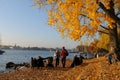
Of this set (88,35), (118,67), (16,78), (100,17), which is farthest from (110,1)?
(16,78)

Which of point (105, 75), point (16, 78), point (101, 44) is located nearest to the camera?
point (105, 75)

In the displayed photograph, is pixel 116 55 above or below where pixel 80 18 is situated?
below

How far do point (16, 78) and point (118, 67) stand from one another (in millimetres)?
8803

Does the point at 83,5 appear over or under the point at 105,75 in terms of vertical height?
over

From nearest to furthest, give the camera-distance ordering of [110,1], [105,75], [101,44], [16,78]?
[105,75]
[110,1]
[16,78]
[101,44]

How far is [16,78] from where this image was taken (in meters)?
26.3

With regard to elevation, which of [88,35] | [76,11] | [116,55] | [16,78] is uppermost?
[76,11]

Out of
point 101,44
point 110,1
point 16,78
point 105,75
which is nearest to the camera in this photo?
point 105,75

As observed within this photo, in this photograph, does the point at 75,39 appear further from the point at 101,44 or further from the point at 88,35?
the point at 101,44

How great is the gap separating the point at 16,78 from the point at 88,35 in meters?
7.38

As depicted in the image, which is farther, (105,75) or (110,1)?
(110,1)

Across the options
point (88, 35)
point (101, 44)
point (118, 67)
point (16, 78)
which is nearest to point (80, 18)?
point (88, 35)

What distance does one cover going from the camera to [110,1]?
75.4 feet

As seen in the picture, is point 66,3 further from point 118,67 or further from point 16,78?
point 16,78
